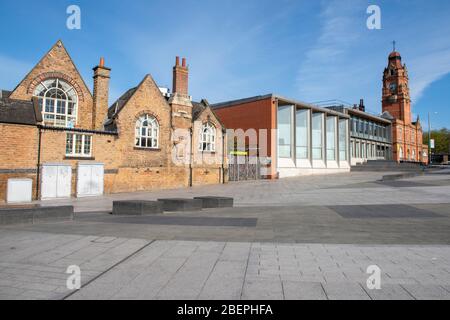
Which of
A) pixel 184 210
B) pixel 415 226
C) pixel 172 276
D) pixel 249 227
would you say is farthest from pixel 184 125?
pixel 172 276

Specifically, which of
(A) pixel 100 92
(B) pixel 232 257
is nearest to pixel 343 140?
(A) pixel 100 92

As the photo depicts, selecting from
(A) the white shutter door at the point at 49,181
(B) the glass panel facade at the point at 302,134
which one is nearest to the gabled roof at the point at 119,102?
(A) the white shutter door at the point at 49,181

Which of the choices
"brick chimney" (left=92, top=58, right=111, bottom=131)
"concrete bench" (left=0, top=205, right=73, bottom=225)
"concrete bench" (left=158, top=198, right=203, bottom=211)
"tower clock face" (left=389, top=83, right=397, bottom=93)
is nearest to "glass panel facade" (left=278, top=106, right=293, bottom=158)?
"brick chimney" (left=92, top=58, right=111, bottom=131)

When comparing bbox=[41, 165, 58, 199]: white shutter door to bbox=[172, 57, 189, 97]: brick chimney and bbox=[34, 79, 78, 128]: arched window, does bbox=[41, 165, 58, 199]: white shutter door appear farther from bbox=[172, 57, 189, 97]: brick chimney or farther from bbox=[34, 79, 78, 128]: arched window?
bbox=[172, 57, 189, 97]: brick chimney

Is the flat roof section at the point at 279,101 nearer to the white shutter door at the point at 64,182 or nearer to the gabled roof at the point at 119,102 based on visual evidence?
the gabled roof at the point at 119,102

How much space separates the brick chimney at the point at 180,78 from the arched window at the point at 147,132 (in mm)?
3857

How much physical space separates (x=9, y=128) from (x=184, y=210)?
12.3 meters

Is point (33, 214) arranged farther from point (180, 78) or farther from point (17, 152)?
point (180, 78)

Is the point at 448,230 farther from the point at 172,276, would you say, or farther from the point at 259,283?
the point at 172,276

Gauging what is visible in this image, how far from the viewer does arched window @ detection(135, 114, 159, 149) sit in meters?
24.3

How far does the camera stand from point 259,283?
4.64m

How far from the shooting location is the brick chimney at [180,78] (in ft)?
88.3

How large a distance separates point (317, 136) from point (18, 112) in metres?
32.3
